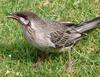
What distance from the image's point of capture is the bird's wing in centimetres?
692

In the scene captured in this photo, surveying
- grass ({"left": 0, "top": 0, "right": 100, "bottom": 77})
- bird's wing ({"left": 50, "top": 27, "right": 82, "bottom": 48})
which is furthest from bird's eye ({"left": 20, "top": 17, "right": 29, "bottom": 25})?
grass ({"left": 0, "top": 0, "right": 100, "bottom": 77})

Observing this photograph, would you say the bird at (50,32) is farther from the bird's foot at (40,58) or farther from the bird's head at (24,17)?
the bird's foot at (40,58)

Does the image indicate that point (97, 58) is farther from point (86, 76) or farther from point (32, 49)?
point (32, 49)

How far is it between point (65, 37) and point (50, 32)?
0.31m

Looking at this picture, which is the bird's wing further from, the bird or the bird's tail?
the bird's tail

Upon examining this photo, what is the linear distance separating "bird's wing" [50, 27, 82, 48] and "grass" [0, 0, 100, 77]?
0.94ft

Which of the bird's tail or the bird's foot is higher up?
the bird's tail

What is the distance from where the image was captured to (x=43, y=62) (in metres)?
7.12

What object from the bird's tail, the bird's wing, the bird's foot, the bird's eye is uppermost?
the bird's eye

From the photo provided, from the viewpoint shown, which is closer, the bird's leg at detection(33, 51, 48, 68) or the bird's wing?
the bird's wing

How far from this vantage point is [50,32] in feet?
22.5

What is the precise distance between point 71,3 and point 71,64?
1815 mm

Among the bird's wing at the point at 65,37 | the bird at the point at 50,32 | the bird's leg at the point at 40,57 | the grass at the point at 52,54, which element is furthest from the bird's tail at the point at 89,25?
the bird's leg at the point at 40,57

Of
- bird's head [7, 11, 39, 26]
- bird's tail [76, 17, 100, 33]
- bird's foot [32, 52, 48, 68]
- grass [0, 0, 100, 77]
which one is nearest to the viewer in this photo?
bird's head [7, 11, 39, 26]
